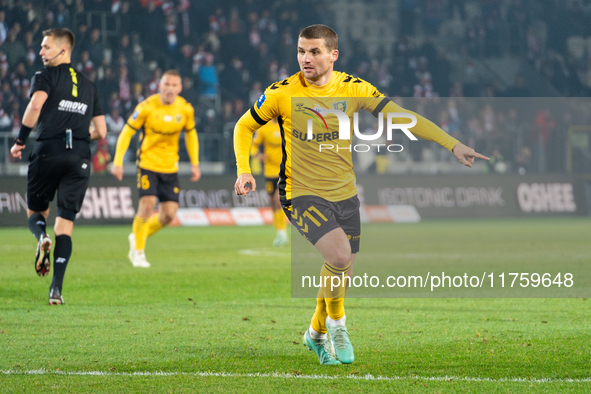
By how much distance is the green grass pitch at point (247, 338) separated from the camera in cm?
403

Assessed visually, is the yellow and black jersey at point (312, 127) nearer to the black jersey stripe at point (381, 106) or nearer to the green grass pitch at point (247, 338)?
the black jersey stripe at point (381, 106)

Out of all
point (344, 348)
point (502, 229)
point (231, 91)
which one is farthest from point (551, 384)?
point (231, 91)

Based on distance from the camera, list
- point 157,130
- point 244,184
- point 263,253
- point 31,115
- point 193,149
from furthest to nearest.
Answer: point 263,253 < point 193,149 < point 157,130 < point 31,115 < point 244,184

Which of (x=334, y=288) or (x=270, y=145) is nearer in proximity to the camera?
(x=334, y=288)

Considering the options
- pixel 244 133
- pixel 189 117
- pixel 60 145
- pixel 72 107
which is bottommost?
pixel 60 145

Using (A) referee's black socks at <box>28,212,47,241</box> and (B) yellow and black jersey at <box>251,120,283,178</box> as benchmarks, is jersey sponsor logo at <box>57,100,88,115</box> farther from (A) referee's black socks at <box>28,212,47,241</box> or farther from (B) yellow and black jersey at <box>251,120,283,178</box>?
(B) yellow and black jersey at <box>251,120,283,178</box>

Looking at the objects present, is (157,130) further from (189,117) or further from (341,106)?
(341,106)

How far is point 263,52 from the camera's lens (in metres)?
25.8

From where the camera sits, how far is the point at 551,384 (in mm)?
3934

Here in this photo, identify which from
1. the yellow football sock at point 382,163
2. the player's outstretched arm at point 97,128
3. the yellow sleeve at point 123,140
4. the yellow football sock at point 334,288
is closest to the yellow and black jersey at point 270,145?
the yellow sleeve at point 123,140

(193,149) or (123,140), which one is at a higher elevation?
(123,140)

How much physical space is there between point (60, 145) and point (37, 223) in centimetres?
75

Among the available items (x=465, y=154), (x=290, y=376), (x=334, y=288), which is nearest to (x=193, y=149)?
(x=334, y=288)

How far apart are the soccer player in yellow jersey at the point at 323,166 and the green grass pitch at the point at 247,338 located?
29 centimetres
